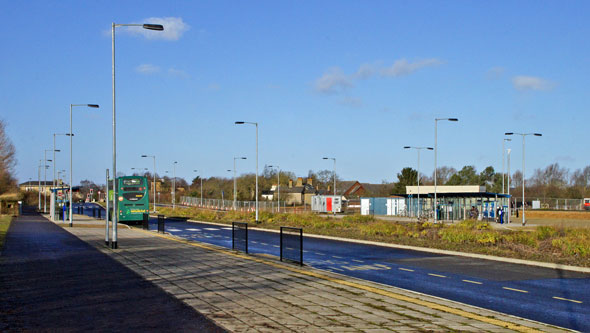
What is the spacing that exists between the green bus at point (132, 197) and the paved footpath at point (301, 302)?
86.7ft

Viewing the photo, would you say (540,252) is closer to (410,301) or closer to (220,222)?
(410,301)

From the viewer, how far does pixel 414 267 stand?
1669cm

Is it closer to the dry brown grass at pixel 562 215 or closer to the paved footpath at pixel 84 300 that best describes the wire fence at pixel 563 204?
the dry brown grass at pixel 562 215

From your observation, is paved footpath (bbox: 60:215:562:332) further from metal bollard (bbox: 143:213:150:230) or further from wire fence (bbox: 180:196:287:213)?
wire fence (bbox: 180:196:287:213)

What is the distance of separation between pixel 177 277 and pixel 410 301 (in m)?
5.99

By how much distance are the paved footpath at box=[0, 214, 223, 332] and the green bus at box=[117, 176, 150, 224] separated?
81.4 feet

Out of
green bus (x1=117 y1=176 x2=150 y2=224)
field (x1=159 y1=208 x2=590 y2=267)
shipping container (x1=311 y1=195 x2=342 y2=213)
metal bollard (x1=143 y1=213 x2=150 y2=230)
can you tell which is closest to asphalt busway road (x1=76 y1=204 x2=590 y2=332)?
field (x1=159 y1=208 x2=590 y2=267)

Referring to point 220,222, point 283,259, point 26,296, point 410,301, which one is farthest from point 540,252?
point 220,222

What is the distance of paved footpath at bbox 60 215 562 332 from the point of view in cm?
842

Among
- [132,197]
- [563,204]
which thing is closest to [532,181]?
[563,204]

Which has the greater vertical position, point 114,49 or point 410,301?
point 114,49

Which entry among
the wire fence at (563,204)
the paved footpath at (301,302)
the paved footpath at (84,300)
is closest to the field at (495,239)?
the paved footpath at (301,302)

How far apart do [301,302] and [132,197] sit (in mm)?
34897

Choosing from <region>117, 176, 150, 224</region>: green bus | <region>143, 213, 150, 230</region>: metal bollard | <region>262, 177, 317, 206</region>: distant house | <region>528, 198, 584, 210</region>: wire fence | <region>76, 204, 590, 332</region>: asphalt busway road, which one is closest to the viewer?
<region>76, 204, 590, 332</region>: asphalt busway road
